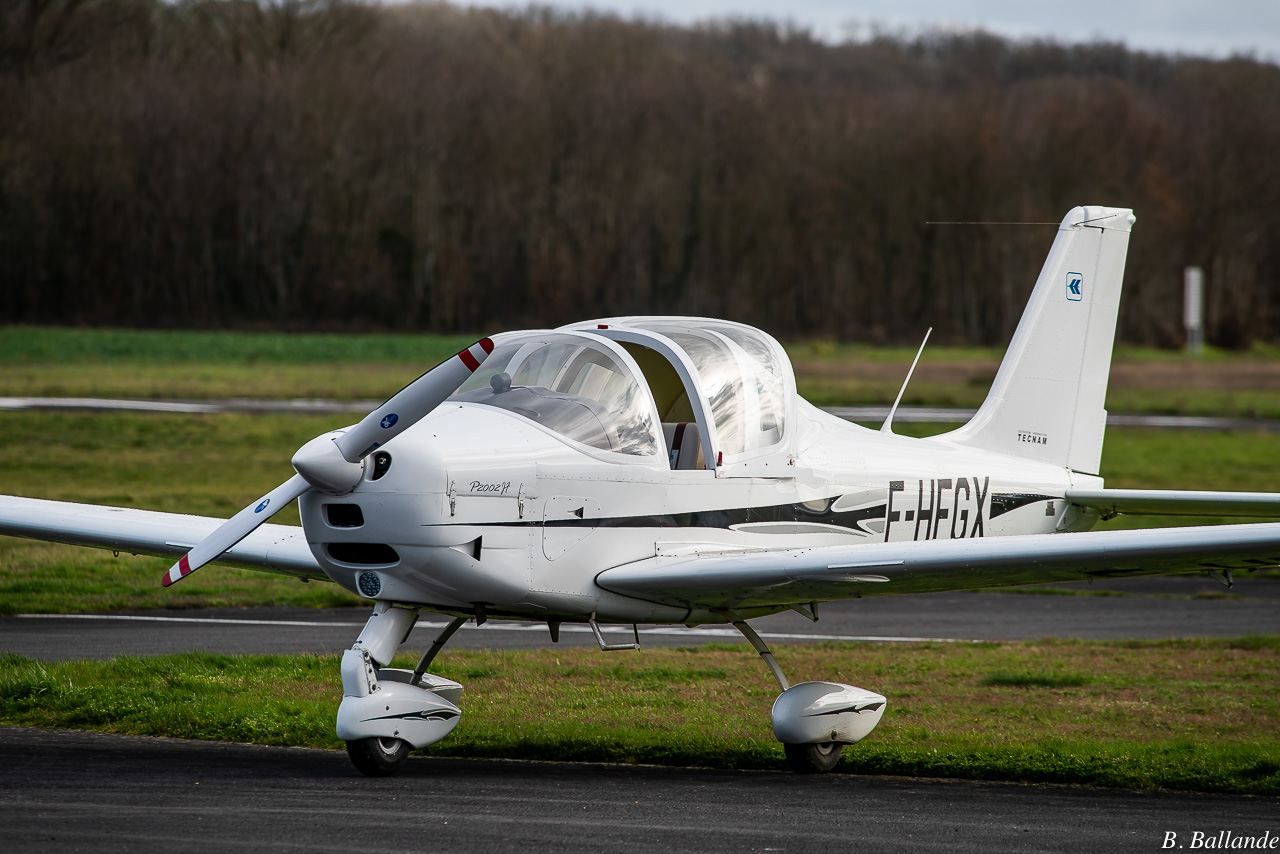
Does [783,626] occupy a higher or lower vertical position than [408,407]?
lower

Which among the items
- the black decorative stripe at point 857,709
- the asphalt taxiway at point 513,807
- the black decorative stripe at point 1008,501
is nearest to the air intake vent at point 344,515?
the asphalt taxiway at point 513,807

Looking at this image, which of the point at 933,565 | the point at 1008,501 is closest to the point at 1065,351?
the point at 1008,501

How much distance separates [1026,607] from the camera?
14.3 metres

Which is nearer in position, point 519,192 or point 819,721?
point 819,721

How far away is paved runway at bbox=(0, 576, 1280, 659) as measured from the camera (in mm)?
10852

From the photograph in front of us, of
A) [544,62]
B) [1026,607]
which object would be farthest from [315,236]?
[1026,607]

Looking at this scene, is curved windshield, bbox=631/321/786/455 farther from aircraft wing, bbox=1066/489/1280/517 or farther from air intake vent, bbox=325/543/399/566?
aircraft wing, bbox=1066/489/1280/517

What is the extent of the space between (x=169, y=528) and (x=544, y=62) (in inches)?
2894

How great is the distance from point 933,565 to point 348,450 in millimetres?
2974

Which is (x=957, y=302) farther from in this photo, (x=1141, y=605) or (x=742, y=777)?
(x=742, y=777)

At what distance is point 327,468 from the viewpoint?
6.17 m

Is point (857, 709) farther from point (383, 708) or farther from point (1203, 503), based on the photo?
point (1203, 503)

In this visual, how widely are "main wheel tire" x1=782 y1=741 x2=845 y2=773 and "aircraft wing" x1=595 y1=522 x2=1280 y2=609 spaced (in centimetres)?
82

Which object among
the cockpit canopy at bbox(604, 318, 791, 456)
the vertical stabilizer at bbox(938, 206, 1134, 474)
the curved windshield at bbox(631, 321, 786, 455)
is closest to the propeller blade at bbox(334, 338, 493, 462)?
the cockpit canopy at bbox(604, 318, 791, 456)
